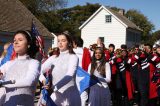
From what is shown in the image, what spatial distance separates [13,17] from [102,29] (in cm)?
2335

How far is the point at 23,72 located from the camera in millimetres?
4988

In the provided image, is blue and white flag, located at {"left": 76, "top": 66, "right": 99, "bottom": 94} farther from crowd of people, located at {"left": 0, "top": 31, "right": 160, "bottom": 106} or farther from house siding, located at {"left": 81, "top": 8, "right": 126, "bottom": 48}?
house siding, located at {"left": 81, "top": 8, "right": 126, "bottom": 48}

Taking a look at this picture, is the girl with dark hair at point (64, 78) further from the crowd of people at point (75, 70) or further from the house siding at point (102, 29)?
the house siding at point (102, 29)

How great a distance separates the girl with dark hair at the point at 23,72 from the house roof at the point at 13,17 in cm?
2555

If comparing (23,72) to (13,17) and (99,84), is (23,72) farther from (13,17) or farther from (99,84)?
(13,17)

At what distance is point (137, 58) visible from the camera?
14.3m

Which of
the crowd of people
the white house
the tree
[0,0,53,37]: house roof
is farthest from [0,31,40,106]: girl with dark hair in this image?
the tree

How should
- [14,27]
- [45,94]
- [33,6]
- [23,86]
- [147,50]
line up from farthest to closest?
[33,6] → [14,27] → [147,50] → [45,94] → [23,86]

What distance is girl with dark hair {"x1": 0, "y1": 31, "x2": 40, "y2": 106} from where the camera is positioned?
193 inches

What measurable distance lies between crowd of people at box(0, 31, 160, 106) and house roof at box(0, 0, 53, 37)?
17437 mm

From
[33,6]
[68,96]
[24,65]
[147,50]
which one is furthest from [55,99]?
[33,6]

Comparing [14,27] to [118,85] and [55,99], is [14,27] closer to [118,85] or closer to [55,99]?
[118,85]

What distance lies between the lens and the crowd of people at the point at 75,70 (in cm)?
497

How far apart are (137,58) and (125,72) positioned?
64cm
